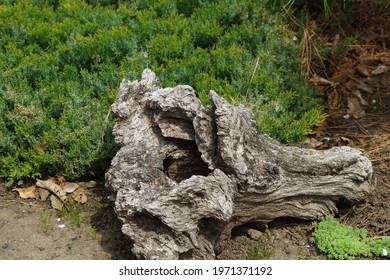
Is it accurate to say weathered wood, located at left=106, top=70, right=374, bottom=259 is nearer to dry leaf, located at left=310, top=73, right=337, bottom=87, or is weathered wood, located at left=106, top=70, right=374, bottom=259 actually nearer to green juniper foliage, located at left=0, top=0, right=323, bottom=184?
green juniper foliage, located at left=0, top=0, right=323, bottom=184

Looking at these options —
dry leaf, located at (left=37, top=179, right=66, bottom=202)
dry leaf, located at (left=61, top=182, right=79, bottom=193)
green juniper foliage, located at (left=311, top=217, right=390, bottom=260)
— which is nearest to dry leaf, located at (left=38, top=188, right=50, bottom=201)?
dry leaf, located at (left=37, top=179, right=66, bottom=202)

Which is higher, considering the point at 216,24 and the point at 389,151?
the point at 216,24

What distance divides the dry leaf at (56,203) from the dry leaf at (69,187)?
0.10m

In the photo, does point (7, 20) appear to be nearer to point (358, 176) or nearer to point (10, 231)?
point (10, 231)

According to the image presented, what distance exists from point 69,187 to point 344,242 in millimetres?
2177

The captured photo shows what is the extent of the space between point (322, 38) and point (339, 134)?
1536mm

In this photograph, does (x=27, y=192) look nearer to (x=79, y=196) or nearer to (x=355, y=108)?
(x=79, y=196)

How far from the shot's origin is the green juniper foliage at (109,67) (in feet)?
16.9

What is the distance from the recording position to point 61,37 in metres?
6.11

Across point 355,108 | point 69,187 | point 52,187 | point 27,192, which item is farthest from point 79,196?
point 355,108

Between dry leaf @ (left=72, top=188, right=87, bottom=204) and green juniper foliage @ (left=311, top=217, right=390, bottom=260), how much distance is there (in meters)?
1.80

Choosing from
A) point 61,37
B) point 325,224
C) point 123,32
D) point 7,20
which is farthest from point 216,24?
point 325,224

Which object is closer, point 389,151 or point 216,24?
point 389,151

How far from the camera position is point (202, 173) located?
470cm
